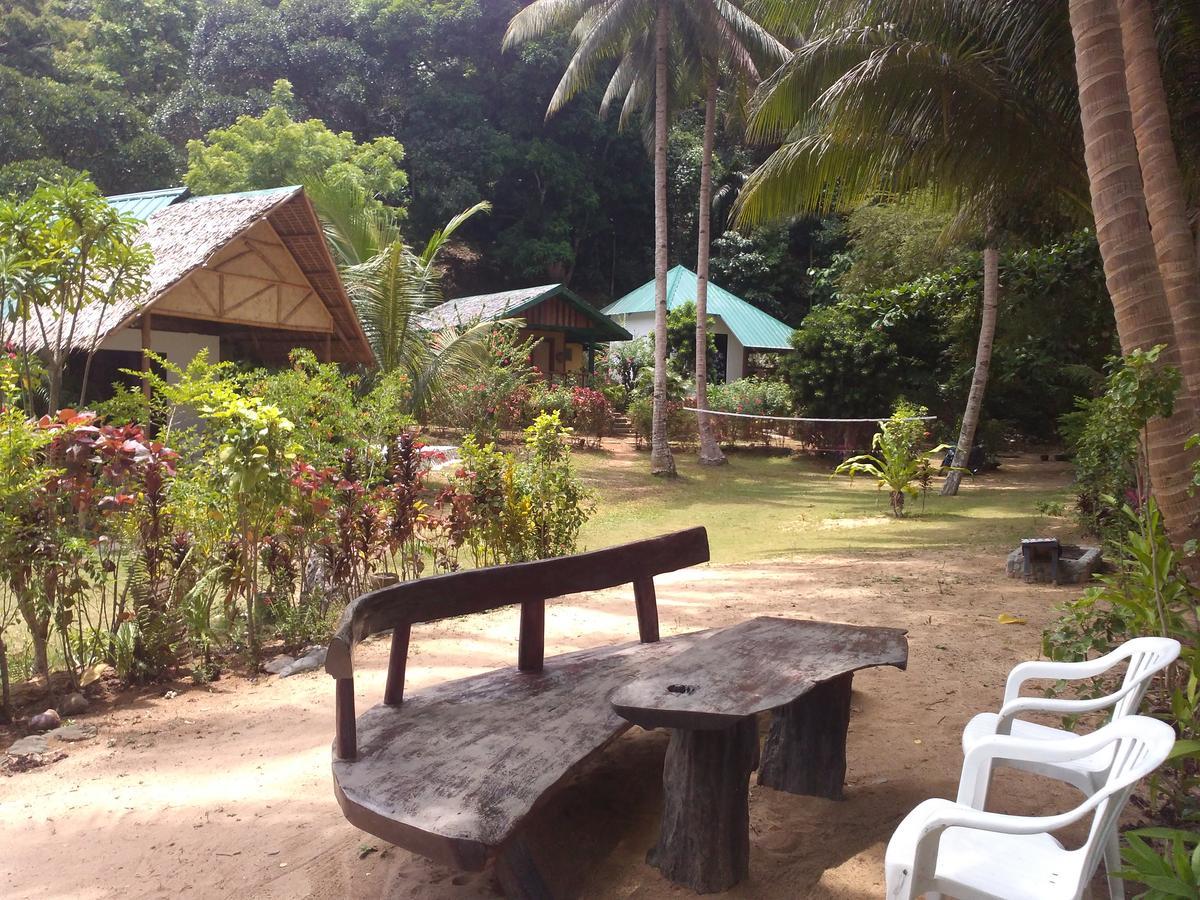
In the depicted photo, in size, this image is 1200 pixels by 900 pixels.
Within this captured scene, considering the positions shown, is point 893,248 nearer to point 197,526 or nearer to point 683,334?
point 683,334

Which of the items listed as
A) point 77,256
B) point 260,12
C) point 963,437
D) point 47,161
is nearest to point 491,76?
point 260,12

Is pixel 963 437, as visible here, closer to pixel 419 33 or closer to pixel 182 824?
pixel 182 824

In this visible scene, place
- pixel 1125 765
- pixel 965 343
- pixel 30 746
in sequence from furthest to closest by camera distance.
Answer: pixel 965 343
pixel 30 746
pixel 1125 765

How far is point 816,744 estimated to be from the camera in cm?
324

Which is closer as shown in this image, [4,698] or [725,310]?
[4,698]

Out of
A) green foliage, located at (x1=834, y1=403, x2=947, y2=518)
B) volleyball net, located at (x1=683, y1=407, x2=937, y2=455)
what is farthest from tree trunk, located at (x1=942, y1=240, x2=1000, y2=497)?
volleyball net, located at (x1=683, y1=407, x2=937, y2=455)

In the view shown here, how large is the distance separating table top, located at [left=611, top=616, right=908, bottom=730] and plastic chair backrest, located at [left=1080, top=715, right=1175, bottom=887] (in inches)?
32.4

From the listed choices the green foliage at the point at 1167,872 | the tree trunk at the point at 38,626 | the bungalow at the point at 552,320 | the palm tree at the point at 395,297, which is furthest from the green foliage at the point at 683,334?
the green foliage at the point at 1167,872

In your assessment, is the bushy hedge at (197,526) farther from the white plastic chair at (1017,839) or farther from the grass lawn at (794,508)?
the white plastic chair at (1017,839)

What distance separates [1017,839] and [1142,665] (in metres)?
0.58

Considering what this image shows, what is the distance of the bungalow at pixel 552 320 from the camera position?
23078 millimetres

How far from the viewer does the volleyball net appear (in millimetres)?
18281

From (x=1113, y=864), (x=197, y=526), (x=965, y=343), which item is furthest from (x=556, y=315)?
(x=1113, y=864)

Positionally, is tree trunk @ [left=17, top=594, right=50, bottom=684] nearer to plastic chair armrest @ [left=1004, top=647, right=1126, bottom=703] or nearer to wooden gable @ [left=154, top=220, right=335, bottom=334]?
plastic chair armrest @ [left=1004, top=647, right=1126, bottom=703]
